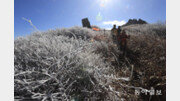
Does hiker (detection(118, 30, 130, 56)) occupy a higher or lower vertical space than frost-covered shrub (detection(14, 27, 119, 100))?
higher

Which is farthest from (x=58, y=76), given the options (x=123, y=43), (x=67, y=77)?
(x=123, y=43)

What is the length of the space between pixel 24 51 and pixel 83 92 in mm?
1299

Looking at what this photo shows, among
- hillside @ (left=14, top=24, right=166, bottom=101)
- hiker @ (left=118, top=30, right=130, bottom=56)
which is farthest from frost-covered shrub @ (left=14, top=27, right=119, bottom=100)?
hiker @ (left=118, top=30, right=130, bottom=56)

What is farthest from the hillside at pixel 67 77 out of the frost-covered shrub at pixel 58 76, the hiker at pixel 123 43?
the hiker at pixel 123 43

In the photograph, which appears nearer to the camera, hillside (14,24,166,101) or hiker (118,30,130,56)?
hillside (14,24,166,101)

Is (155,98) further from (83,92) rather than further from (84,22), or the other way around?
(84,22)

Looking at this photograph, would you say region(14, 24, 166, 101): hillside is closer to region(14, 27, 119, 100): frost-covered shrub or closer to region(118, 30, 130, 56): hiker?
region(14, 27, 119, 100): frost-covered shrub

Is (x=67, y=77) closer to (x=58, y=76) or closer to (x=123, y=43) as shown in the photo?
(x=58, y=76)

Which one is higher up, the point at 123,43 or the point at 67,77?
the point at 123,43

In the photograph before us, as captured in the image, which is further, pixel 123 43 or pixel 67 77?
pixel 123 43

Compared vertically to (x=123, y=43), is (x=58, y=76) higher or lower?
lower

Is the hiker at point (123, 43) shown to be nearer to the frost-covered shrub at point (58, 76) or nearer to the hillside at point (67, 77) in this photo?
the hillside at point (67, 77)

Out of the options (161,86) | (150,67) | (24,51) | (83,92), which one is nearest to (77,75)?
(83,92)

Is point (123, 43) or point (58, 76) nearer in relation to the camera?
point (58, 76)
